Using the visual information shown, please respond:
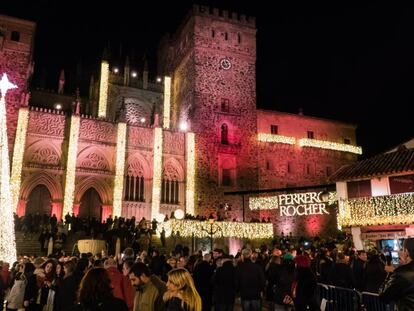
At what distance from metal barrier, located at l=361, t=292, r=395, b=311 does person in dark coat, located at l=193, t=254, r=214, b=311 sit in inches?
123

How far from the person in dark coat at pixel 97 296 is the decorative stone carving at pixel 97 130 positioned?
27447mm

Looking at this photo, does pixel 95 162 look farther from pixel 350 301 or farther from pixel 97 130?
pixel 350 301

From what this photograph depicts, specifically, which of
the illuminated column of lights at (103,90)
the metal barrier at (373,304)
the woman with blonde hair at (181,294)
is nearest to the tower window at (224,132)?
the illuminated column of lights at (103,90)

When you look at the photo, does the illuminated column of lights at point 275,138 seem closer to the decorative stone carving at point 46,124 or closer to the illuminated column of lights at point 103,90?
the illuminated column of lights at point 103,90

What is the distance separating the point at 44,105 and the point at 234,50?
17.0 metres

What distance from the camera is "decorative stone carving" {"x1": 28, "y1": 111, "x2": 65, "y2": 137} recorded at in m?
Answer: 28.4

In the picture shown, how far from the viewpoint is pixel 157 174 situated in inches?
1219

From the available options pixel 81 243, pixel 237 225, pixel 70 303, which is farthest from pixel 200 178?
pixel 70 303

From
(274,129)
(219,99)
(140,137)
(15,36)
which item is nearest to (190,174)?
(140,137)

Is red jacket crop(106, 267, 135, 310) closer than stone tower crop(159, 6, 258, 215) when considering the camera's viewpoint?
Yes

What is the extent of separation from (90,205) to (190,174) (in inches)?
305

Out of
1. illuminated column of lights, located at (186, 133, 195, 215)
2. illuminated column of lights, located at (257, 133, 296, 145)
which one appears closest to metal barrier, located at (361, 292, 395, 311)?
illuminated column of lights, located at (186, 133, 195, 215)

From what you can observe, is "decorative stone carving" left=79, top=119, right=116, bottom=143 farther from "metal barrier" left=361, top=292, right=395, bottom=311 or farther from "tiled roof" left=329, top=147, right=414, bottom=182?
"metal barrier" left=361, top=292, right=395, bottom=311

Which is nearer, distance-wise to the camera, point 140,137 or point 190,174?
point 140,137
